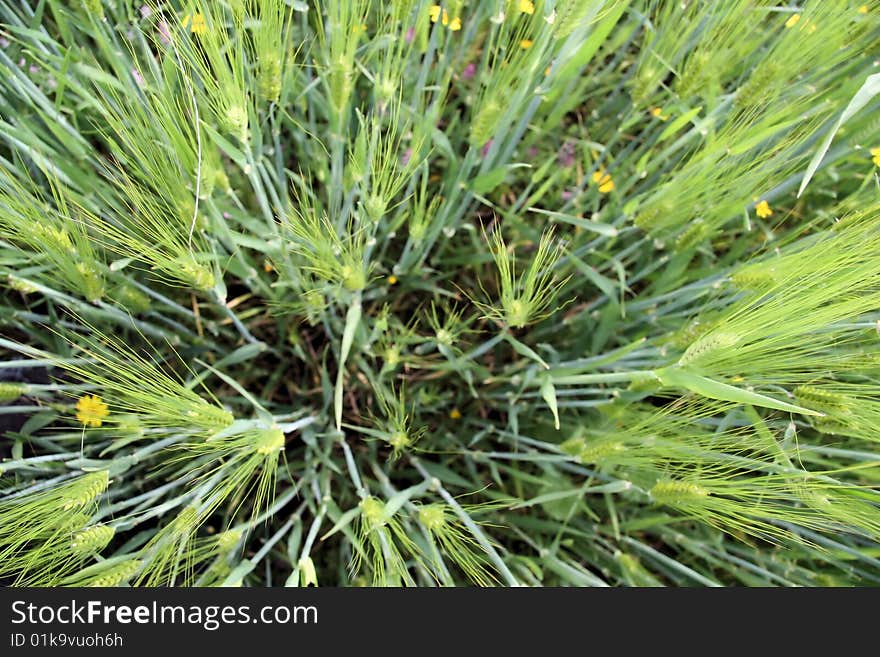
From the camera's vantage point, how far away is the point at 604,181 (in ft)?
3.36

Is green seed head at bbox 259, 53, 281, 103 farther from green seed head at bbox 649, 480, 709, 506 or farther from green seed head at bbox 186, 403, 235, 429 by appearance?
green seed head at bbox 649, 480, 709, 506

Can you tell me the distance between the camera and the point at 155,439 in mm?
931

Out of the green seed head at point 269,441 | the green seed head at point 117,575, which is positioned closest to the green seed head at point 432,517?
the green seed head at point 269,441

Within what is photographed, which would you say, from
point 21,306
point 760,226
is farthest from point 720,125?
point 21,306

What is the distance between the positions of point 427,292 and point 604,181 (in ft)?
1.23

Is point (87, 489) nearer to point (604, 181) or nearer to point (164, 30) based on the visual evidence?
point (164, 30)

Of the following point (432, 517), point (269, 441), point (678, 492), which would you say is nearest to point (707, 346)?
point (678, 492)

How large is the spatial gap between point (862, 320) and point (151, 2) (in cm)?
92

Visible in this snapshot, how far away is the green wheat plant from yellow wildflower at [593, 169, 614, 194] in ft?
0.14

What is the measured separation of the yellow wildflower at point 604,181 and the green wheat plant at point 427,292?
41 mm

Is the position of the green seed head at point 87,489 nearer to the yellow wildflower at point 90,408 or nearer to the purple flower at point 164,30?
the yellow wildflower at point 90,408

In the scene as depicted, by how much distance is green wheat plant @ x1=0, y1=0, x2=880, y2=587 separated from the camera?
2.31ft

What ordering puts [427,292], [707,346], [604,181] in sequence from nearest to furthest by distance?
[707,346] → [604,181] → [427,292]

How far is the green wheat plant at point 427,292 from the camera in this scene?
70 cm
